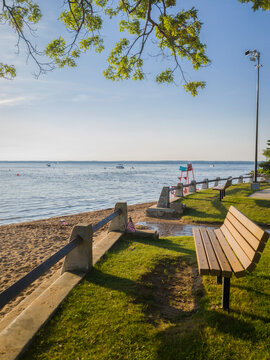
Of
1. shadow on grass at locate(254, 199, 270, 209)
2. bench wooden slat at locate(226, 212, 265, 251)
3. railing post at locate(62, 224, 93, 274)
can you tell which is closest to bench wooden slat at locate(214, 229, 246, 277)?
bench wooden slat at locate(226, 212, 265, 251)

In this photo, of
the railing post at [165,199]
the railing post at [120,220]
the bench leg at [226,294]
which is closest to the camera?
the bench leg at [226,294]

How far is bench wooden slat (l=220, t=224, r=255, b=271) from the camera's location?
2834 mm

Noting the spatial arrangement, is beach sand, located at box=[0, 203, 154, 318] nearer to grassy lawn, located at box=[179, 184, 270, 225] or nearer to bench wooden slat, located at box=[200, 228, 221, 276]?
grassy lawn, located at box=[179, 184, 270, 225]

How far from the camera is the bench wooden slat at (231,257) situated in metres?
2.86

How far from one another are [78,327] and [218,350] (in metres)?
1.56

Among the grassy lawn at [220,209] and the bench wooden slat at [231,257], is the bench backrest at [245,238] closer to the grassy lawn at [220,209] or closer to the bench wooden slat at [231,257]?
the bench wooden slat at [231,257]

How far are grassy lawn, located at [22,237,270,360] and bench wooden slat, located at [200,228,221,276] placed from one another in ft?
1.99

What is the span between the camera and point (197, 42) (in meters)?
6.62

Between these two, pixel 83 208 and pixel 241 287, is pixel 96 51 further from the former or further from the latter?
pixel 83 208

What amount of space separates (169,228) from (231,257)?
6.61m

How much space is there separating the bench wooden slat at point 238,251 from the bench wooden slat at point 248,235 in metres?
0.17

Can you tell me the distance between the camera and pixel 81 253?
4477 mm

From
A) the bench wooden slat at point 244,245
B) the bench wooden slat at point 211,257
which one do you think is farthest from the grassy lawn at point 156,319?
the bench wooden slat at point 244,245

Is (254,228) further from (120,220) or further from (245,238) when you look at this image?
(120,220)
